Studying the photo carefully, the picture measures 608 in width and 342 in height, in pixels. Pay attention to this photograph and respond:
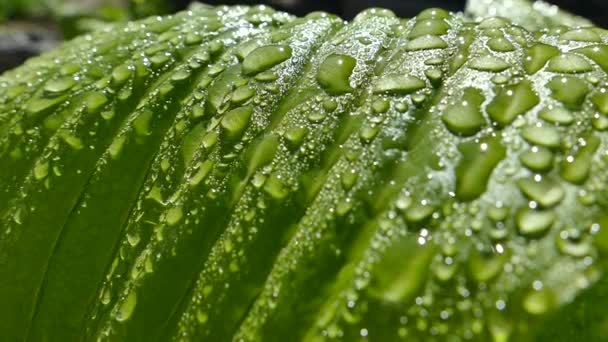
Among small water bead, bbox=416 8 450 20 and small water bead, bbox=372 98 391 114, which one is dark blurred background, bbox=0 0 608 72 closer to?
small water bead, bbox=416 8 450 20

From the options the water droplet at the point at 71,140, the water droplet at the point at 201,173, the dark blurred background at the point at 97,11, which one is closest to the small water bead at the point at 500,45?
the water droplet at the point at 201,173

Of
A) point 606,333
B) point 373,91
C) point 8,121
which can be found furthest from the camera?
point 8,121

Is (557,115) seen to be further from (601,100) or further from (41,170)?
(41,170)

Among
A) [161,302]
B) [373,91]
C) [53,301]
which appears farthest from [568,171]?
[53,301]

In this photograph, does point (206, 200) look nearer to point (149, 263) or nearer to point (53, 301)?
point (149, 263)

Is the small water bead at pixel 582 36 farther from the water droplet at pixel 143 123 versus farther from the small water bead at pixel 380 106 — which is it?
the water droplet at pixel 143 123
